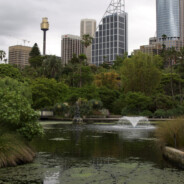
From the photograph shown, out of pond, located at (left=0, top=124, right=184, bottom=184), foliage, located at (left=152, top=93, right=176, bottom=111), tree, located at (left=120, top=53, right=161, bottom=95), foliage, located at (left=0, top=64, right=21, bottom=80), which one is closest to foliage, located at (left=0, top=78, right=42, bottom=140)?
pond, located at (left=0, top=124, right=184, bottom=184)

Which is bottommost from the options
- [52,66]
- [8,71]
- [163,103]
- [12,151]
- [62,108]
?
[12,151]

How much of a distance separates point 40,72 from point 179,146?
7055 centimetres

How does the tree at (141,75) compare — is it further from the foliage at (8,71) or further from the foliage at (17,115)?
the foliage at (17,115)

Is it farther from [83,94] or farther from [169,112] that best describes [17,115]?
[83,94]

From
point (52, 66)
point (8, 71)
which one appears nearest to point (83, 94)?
point (8, 71)

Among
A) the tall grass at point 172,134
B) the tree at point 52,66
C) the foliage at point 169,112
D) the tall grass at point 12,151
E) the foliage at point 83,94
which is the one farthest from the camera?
the tree at point 52,66

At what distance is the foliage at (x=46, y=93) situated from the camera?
170 ft

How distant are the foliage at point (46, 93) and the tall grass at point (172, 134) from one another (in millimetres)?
40392

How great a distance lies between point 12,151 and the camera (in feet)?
33.3

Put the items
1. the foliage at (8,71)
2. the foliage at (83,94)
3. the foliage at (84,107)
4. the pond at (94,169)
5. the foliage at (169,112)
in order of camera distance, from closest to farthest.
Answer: the pond at (94,169), the foliage at (8,71), the foliage at (169,112), the foliage at (84,107), the foliage at (83,94)

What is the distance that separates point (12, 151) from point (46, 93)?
44.0 metres

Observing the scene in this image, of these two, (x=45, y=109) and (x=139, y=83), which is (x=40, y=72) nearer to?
(x=45, y=109)

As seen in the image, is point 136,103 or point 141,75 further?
point 141,75

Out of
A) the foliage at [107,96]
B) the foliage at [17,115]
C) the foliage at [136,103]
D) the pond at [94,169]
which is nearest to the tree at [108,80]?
the foliage at [107,96]
